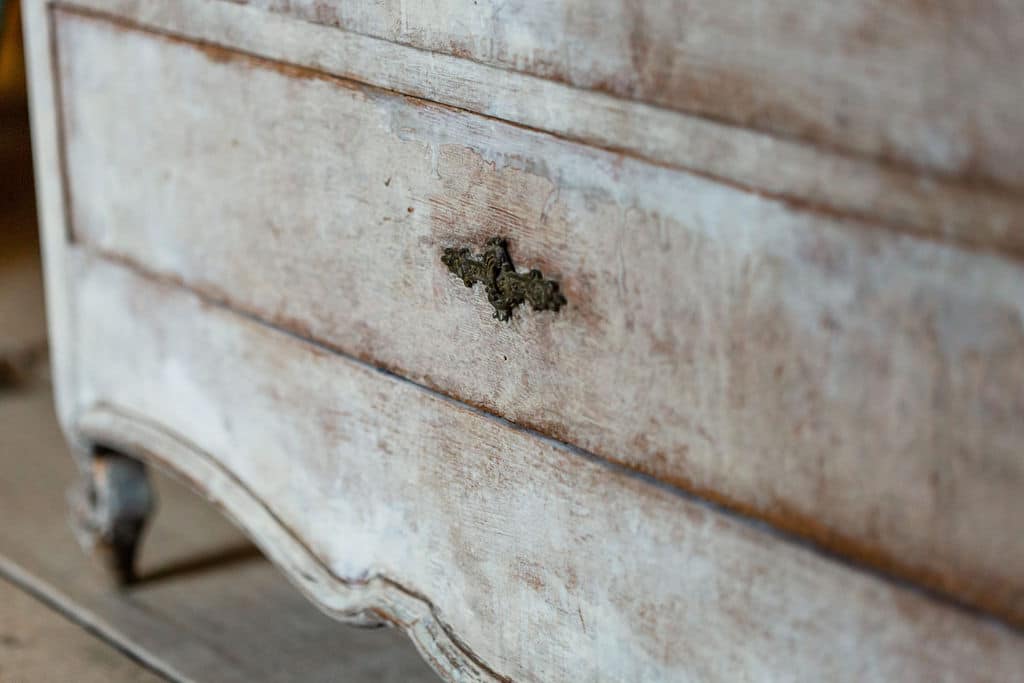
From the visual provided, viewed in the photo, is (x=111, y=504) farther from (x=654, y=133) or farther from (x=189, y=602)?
(x=654, y=133)

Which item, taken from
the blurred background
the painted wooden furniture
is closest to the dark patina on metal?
the painted wooden furniture

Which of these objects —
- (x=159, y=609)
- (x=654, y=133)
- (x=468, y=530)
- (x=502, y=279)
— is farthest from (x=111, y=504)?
(x=654, y=133)

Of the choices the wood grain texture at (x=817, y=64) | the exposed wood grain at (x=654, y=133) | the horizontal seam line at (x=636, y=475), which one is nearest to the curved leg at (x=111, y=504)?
the horizontal seam line at (x=636, y=475)

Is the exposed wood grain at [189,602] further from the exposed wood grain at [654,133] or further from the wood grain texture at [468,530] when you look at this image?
the exposed wood grain at [654,133]

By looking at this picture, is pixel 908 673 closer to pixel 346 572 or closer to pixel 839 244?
pixel 839 244

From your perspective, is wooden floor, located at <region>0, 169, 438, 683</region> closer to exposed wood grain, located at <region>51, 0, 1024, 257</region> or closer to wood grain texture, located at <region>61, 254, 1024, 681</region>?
wood grain texture, located at <region>61, 254, 1024, 681</region>

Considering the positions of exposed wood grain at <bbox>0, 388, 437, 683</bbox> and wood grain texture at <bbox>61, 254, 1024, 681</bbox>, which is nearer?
wood grain texture at <bbox>61, 254, 1024, 681</bbox>
